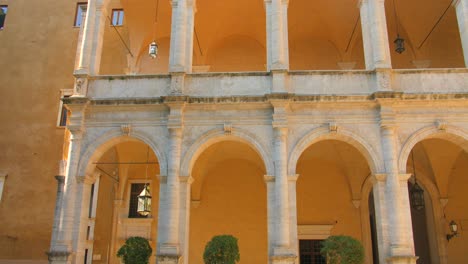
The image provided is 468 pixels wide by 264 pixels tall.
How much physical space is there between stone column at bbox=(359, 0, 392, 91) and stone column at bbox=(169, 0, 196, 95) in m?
5.70

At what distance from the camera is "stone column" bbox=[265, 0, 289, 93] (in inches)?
545

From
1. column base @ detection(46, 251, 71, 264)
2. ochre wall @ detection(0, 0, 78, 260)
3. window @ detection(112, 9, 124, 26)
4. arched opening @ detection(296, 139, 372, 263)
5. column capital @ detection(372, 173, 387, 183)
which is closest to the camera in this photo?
column base @ detection(46, 251, 71, 264)

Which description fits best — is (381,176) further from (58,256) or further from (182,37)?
(58,256)

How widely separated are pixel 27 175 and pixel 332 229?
1258cm

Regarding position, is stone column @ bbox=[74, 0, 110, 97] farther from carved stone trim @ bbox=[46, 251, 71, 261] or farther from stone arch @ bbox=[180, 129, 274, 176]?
carved stone trim @ bbox=[46, 251, 71, 261]

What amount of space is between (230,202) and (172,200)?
18.0 ft

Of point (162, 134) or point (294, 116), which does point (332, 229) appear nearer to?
point (294, 116)

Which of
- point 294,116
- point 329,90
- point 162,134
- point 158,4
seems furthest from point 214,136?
point 158,4

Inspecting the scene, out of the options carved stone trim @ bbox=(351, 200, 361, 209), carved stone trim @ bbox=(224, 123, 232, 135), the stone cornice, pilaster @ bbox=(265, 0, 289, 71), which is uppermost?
pilaster @ bbox=(265, 0, 289, 71)

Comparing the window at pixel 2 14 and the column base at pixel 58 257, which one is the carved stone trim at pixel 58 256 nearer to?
the column base at pixel 58 257

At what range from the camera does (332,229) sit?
1759cm

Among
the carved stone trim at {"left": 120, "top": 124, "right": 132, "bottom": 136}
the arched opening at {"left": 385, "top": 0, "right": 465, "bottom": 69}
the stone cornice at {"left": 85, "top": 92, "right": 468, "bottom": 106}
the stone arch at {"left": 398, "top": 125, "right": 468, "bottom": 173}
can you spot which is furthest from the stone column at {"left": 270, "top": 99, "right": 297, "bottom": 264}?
the arched opening at {"left": 385, "top": 0, "right": 465, "bottom": 69}

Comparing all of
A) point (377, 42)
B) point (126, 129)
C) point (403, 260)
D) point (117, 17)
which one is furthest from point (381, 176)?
point (117, 17)

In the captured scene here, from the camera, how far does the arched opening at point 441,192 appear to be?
16.7 meters
